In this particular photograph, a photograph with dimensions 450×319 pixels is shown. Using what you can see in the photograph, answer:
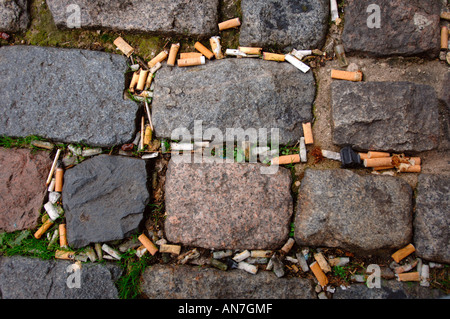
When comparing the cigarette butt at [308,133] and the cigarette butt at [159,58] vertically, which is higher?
the cigarette butt at [159,58]

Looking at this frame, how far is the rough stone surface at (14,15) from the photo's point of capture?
2314 mm

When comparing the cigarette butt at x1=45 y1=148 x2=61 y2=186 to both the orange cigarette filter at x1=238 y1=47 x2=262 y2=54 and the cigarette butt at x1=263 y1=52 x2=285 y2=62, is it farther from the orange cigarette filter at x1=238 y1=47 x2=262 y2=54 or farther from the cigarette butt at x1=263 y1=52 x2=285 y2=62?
the cigarette butt at x1=263 y1=52 x2=285 y2=62

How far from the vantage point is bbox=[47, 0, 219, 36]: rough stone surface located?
2230mm

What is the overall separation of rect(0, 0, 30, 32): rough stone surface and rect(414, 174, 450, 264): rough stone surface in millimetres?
2838

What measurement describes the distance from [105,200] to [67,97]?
2.37 ft

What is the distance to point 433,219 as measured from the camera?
2031 mm

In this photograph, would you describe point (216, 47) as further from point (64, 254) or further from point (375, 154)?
point (64, 254)

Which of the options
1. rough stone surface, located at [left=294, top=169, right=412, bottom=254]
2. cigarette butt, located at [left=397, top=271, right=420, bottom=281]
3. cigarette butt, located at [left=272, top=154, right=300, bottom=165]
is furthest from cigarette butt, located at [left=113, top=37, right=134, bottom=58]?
cigarette butt, located at [left=397, top=271, right=420, bottom=281]

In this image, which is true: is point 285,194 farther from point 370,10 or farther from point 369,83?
point 370,10

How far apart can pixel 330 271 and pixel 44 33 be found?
2470 millimetres

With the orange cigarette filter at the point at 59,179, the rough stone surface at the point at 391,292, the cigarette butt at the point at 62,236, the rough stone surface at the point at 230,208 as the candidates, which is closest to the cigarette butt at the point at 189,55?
the rough stone surface at the point at 230,208

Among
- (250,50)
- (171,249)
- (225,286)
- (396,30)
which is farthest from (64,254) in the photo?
(396,30)

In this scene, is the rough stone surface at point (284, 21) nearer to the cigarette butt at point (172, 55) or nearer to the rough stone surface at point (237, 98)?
the rough stone surface at point (237, 98)

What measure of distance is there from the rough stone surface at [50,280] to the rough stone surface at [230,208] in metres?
0.49
